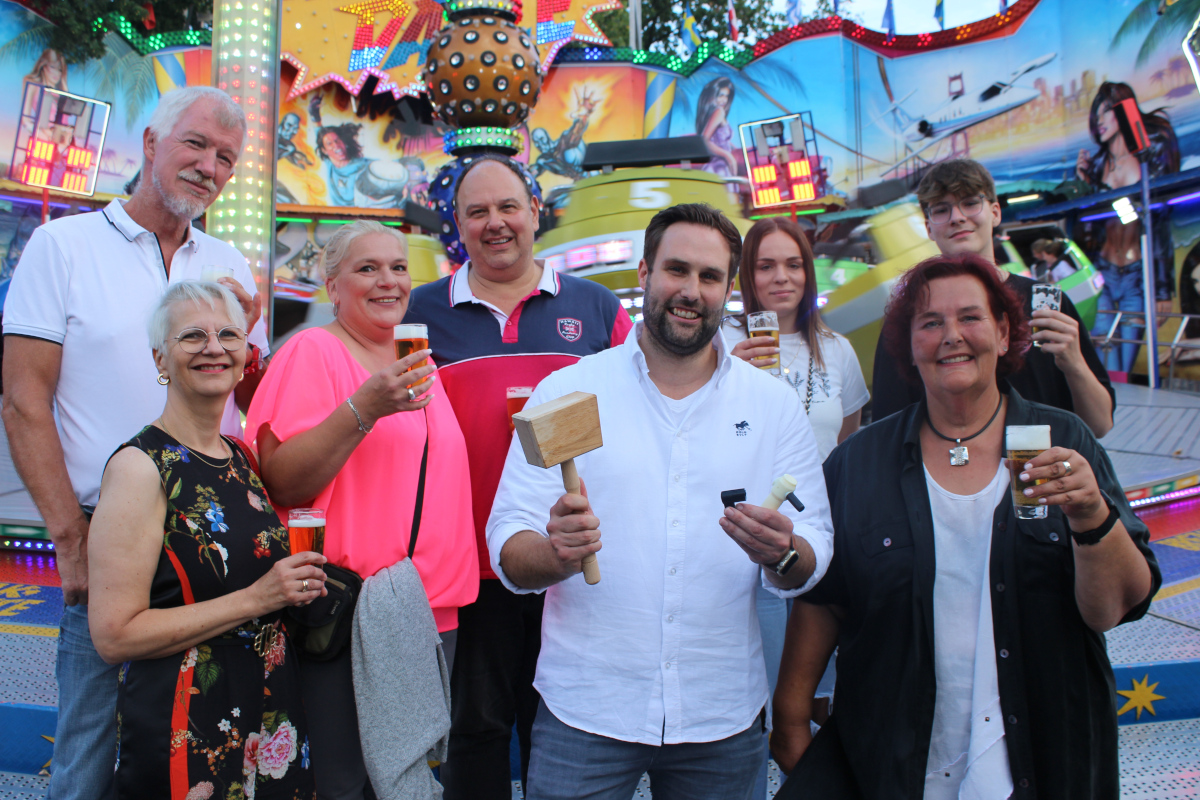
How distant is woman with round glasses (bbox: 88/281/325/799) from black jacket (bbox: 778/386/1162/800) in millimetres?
1447

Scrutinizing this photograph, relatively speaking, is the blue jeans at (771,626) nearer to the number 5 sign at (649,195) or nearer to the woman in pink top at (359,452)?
the woman in pink top at (359,452)

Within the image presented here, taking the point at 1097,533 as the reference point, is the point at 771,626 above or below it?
below

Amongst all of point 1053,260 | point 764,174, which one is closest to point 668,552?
point 1053,260

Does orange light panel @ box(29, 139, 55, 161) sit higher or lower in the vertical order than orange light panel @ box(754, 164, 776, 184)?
higher

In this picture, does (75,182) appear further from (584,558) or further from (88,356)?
(584,558)

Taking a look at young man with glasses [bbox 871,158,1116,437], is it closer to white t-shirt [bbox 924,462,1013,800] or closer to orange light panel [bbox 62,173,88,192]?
white t-shirt [bbox 924,462,1013,800]

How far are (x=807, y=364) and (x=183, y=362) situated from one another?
231 cm

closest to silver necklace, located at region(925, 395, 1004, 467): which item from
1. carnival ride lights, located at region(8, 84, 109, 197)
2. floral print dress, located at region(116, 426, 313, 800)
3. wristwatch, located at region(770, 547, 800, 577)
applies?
wristwatch, located at region(770, 547, 800, 577)

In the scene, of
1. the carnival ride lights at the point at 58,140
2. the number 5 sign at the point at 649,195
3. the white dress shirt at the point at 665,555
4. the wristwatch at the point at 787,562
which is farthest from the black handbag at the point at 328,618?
the carnival ride lights at the point at 58,140

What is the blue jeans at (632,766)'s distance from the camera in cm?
192

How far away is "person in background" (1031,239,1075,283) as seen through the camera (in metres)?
14.7

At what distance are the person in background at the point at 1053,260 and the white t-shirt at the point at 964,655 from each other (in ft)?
48.5

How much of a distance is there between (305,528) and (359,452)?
0.29 metres

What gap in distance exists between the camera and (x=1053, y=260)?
15102 mm
